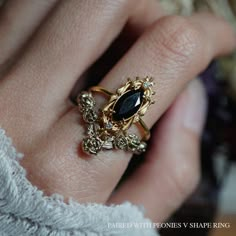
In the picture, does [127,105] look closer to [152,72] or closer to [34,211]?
[152,72]

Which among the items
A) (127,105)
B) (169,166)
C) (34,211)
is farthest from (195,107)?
(34,211)

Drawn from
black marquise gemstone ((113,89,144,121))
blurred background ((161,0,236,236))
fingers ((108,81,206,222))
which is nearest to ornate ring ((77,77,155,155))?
black marquise gemstone ((113,89,144,121))

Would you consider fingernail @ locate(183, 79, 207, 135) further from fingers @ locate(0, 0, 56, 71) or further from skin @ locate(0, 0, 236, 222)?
fingers @ locate(0, 0, 56, 71)

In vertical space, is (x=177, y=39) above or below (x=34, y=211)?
above

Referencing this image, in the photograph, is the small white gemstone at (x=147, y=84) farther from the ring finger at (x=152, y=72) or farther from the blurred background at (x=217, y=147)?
the blurred background at (x=217, y=147)

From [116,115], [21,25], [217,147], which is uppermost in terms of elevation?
[21,25]

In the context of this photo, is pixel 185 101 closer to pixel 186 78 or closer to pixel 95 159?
pixel 186 78

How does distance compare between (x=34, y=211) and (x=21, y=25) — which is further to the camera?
(x=21, y=25)
